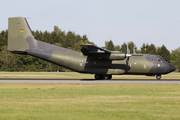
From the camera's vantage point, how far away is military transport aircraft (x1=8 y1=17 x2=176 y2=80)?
29594mm

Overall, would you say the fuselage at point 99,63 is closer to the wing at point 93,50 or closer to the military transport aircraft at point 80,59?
the military transport aircraft at point 80,59

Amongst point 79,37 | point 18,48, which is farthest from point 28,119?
point 79,37

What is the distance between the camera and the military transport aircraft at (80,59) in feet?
97.1

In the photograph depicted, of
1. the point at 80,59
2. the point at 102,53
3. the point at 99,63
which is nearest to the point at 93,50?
the point at 102,53

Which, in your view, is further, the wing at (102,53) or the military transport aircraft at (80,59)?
the military transport aircraft at (80,59)

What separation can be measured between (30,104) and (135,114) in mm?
6208

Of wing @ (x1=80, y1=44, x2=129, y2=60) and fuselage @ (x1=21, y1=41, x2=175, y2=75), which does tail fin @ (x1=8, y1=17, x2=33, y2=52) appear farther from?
wing @ (x1=80, y1=44, x2=129, y2=60)

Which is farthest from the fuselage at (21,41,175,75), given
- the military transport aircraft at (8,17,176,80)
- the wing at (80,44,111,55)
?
the wing at (80,44,111,55)

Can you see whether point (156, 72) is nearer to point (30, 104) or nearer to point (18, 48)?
point (18, 48)

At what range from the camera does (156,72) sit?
3022 cm

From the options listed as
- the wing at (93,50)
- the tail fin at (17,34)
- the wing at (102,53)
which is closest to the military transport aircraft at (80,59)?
the tail fin at (17,34)

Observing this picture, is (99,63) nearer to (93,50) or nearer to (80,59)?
(93,50)

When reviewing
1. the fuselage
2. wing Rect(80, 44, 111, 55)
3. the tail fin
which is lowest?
the fuselage

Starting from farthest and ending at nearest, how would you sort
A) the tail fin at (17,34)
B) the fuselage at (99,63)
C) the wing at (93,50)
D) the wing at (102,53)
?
the tail fin at (17,34) < the fuselage at (99,63) < the wing at (102,53) < the wing at (93,50)
